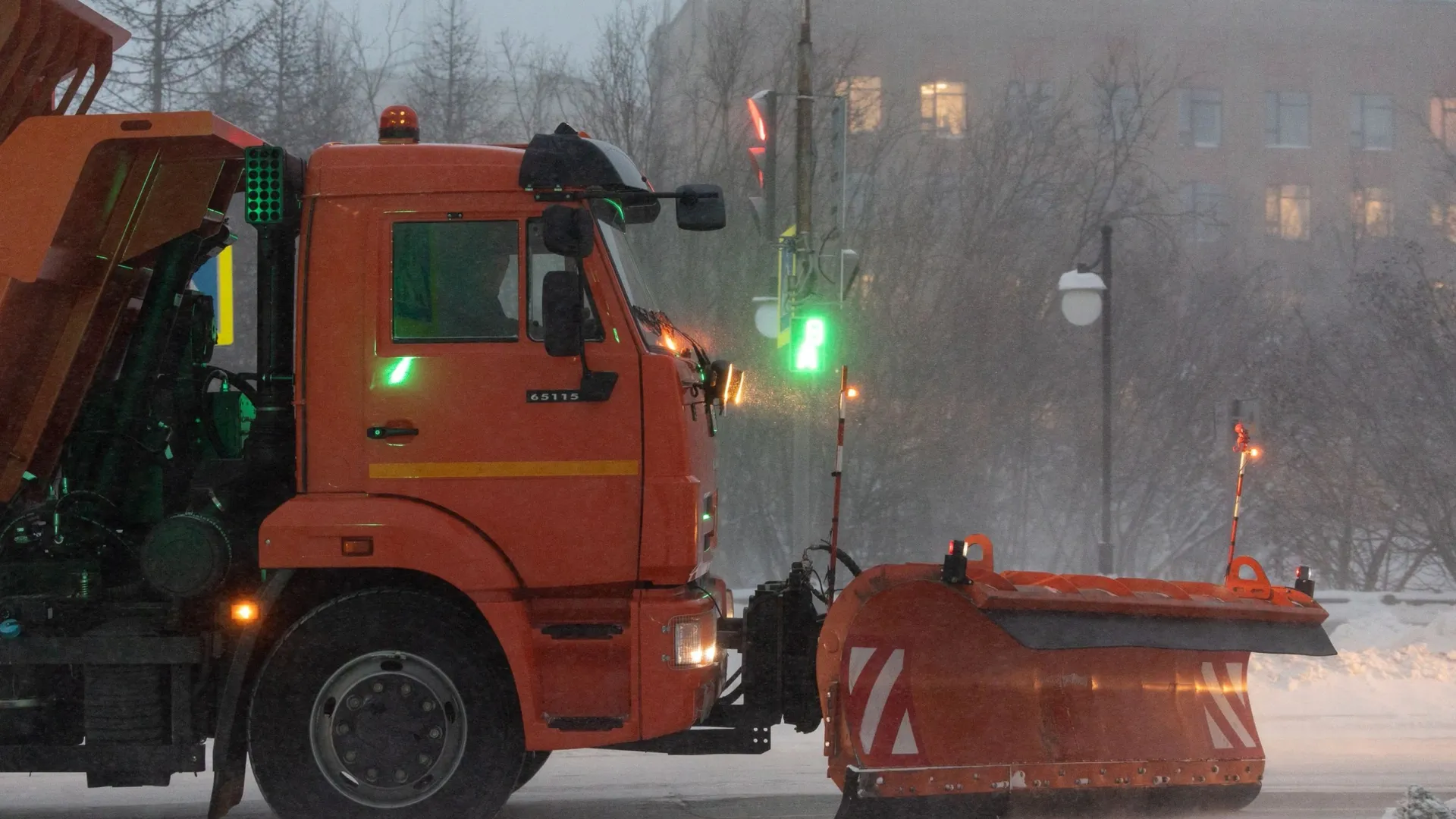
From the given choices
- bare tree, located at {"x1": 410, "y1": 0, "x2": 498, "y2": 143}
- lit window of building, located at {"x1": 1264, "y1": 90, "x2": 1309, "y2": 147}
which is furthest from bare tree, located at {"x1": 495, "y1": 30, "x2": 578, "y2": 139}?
lit window of building, located at {"x1": 1264, "y1": 90, "x2": 1309, "y2": 147}

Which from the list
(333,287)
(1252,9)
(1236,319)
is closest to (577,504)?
(333,287)

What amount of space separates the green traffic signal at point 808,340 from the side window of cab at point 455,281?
6471 mm

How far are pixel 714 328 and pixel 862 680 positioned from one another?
1546cm

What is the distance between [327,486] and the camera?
538 centimetres

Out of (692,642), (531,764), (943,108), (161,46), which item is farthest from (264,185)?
(943,108)

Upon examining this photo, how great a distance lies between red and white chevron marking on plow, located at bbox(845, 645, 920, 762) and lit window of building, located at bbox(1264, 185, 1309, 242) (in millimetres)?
38005

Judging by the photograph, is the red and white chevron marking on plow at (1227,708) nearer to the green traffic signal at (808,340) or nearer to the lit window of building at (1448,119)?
the green traffic signal at (808,340)

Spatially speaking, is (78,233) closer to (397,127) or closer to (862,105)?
(397,127)

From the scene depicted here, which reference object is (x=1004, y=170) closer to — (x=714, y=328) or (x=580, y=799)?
(x=714, y=328)

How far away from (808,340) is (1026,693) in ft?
21.0

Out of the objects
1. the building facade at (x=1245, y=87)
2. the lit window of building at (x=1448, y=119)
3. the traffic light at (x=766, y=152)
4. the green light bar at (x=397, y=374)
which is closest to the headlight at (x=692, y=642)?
the green light bar at (x=397, y=374)

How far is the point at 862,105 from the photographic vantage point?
80.0 feet

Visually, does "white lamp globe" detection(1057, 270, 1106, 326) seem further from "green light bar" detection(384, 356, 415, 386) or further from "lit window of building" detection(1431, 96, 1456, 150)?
"lit window of building" detection(1431, 96, 1456, 150)

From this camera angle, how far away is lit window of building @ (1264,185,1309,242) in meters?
40.5
